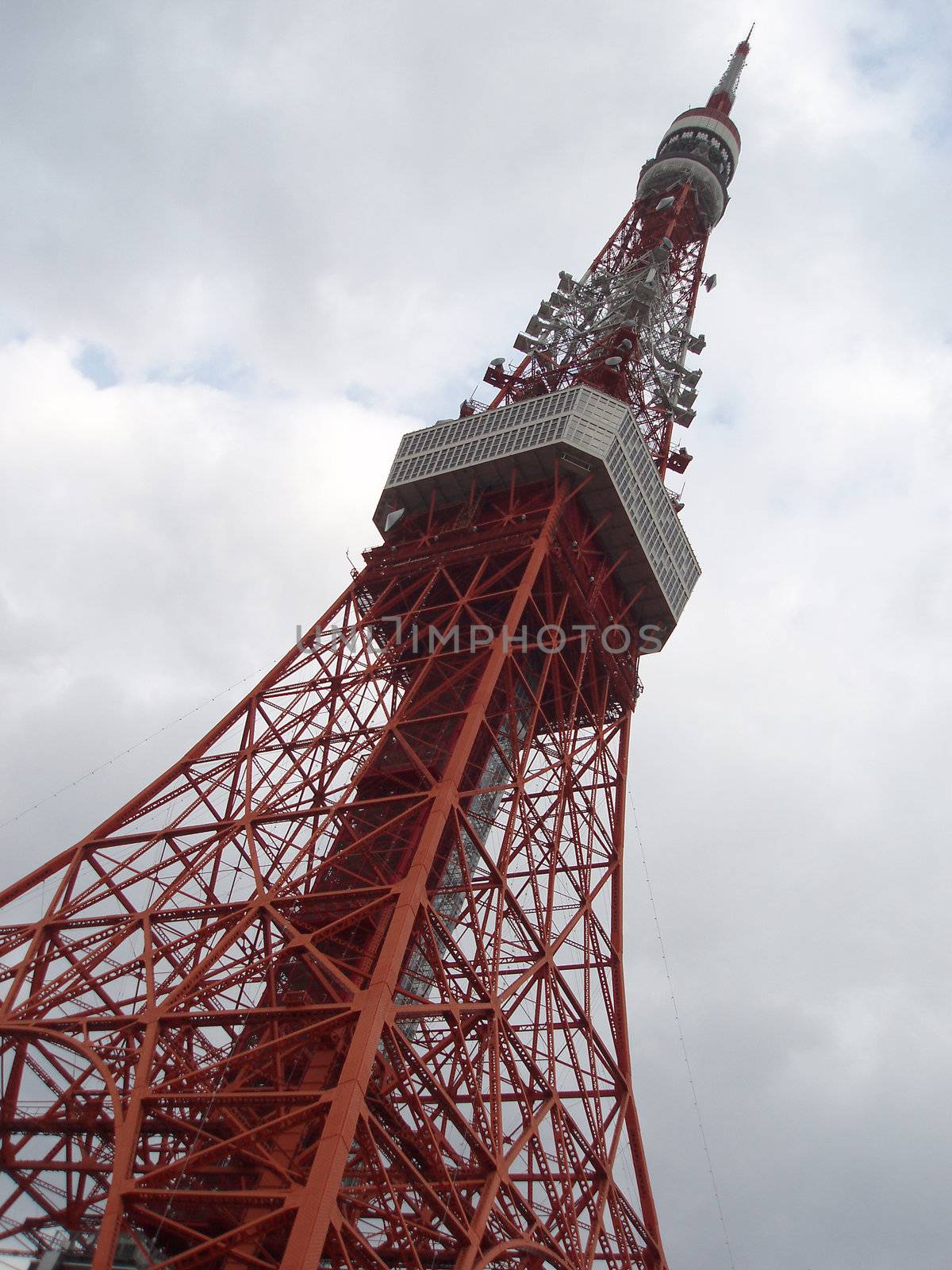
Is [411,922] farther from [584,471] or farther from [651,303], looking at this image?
[651,303]

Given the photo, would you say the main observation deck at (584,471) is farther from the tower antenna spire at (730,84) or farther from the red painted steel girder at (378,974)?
the tower antenna spire at (730,84)

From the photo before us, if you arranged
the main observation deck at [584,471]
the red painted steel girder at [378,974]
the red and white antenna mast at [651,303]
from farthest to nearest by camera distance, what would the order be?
the red and white antenna mast at [651,303], the main observation deck at [584,471], the red painted steel girder at [378,974]

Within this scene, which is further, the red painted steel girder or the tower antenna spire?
the tower antenna spire

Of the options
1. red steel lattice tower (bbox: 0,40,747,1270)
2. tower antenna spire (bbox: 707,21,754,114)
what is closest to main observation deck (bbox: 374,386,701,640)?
red steel lattice tower (bbox: 0,40,747,1270)

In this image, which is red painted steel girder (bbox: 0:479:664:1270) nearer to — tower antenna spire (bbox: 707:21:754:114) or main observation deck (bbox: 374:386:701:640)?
main observation deck (bbox: 374:386:701:640)

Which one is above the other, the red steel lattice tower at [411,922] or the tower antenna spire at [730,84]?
the tower antenna spire at [730,84]

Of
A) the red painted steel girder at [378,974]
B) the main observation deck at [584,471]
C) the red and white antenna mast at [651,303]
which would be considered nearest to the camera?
the red painted steel girder at [378,974]

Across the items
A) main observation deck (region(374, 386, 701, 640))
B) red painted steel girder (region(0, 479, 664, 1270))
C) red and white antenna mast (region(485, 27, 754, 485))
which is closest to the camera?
red painted steel girder (region(0, 479, 664, 1270))

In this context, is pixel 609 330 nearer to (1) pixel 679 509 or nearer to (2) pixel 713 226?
(1) pixel 679 509

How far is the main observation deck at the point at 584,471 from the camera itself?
37.7 m

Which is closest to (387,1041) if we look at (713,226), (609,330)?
(609,330)

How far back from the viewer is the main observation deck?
3772 centimetres

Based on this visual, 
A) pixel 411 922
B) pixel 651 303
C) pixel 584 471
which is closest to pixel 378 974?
pixel 411 922

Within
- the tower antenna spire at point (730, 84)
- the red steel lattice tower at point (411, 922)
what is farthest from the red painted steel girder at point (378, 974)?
the tower antenna spire at point (730, 84)
